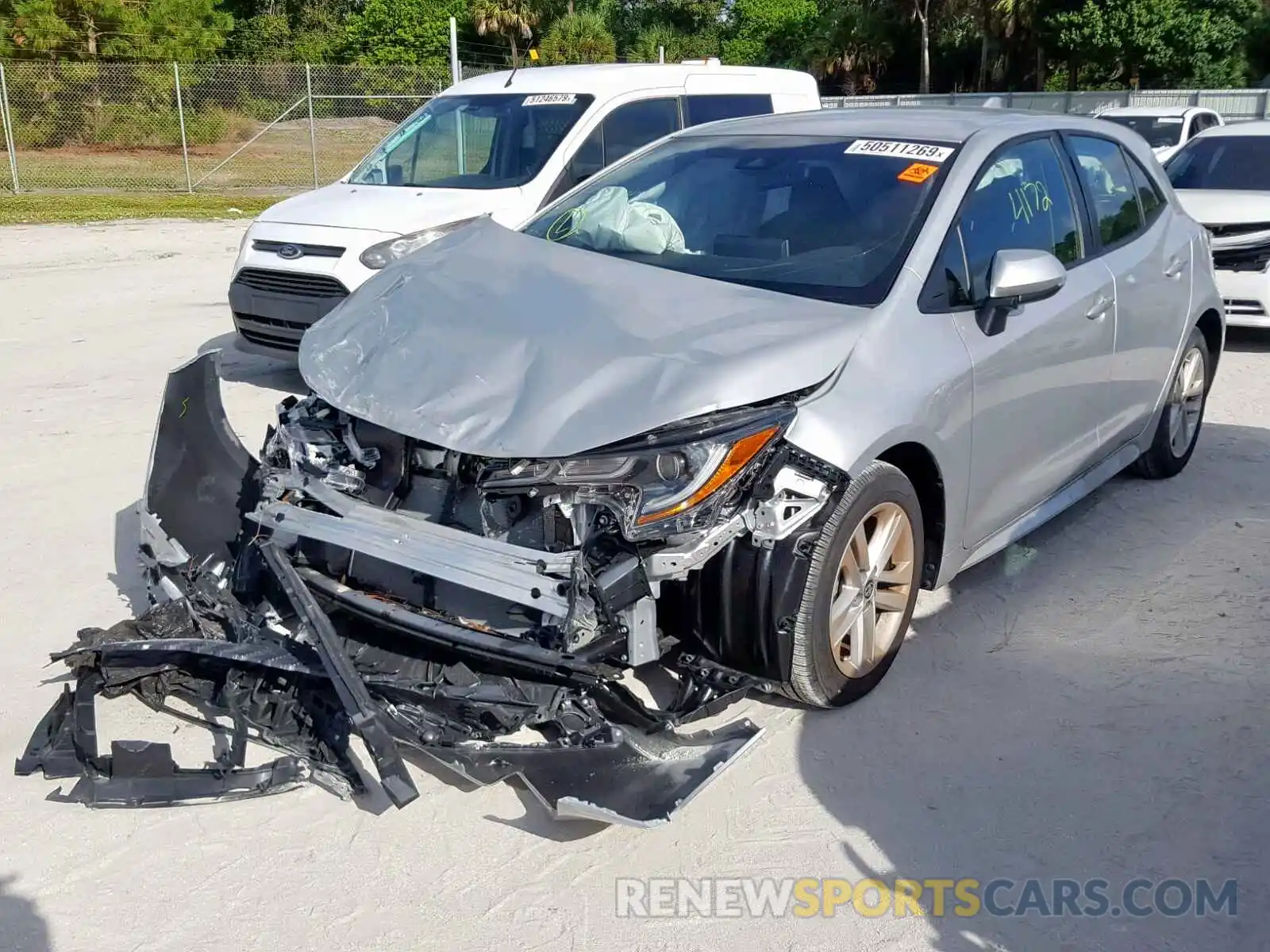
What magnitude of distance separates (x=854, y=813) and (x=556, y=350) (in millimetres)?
1595

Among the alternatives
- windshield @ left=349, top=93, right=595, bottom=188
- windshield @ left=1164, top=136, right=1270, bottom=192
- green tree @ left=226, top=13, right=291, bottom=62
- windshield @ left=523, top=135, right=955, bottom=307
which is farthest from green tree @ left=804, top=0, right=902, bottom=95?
windshield @ left=523, top=135, right=955, bottom=307

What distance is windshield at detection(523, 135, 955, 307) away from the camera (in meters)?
4.05

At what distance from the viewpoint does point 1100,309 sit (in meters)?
4.73

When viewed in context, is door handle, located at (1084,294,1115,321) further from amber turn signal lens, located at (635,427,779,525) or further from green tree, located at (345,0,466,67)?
green tree, located at (345,0,466,67)

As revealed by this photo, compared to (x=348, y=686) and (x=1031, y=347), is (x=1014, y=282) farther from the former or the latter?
(x=348, y=686)

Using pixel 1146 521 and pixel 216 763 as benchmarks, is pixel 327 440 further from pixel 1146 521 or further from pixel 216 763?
pixel 1146 521

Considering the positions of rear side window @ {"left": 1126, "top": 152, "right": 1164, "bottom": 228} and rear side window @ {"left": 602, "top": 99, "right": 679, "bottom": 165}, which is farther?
rear side window @ {"left": 602, "top": 99, "right": 679, "bottom": 165}

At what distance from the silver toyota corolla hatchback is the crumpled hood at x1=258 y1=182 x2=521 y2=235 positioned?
3.01 m

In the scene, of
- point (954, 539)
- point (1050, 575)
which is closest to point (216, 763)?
point (954, 539)

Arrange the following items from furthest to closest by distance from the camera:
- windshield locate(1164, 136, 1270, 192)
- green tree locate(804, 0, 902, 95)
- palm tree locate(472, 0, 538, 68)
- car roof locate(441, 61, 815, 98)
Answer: palm tree locate(472, 0, 538, 68)
green tree locate(804, 0, 902, 95)
windshield locate(1164, 136, 1270, 192)
car roof locate(441, 61, 815, 98)

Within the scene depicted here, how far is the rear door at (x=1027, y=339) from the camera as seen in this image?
4.05m

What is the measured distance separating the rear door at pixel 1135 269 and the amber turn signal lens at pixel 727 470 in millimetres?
2326

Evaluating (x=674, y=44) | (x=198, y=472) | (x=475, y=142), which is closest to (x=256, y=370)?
(x=475, y=142)

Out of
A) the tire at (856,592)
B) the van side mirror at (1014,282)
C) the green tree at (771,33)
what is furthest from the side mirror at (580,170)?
the green tree at (771,33)
